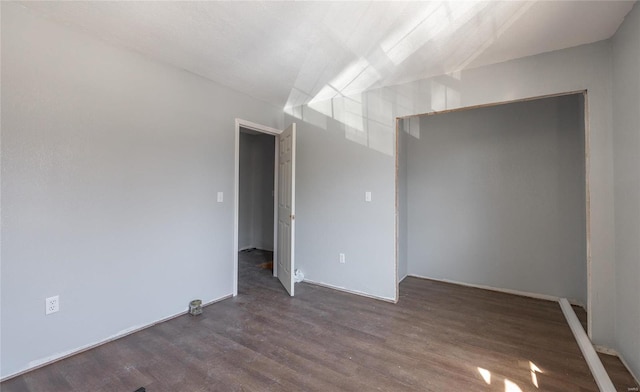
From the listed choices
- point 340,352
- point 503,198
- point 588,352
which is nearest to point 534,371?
point 588,352

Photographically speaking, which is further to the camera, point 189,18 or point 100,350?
point 100,350

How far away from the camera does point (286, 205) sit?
11.5ft

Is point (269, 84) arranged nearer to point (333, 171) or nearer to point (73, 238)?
point (333, 171)

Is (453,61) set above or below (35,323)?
above

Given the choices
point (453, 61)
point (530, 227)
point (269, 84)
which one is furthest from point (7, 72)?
point (530, 227)

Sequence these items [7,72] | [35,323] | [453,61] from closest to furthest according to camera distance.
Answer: [7,72], [35,323], [453,61]

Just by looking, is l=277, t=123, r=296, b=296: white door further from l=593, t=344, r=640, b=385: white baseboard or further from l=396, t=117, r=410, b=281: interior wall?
l=593, t=344, r=640, b=385: white baseboard

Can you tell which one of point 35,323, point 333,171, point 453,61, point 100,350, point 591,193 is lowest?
point 100,350

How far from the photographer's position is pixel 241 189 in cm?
573

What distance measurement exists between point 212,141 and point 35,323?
2014 mm

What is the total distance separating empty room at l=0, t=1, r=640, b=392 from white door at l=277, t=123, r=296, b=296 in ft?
0.21

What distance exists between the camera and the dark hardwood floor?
69.4 inches

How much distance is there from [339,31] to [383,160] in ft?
4.84

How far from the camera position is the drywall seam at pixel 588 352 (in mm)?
1692
